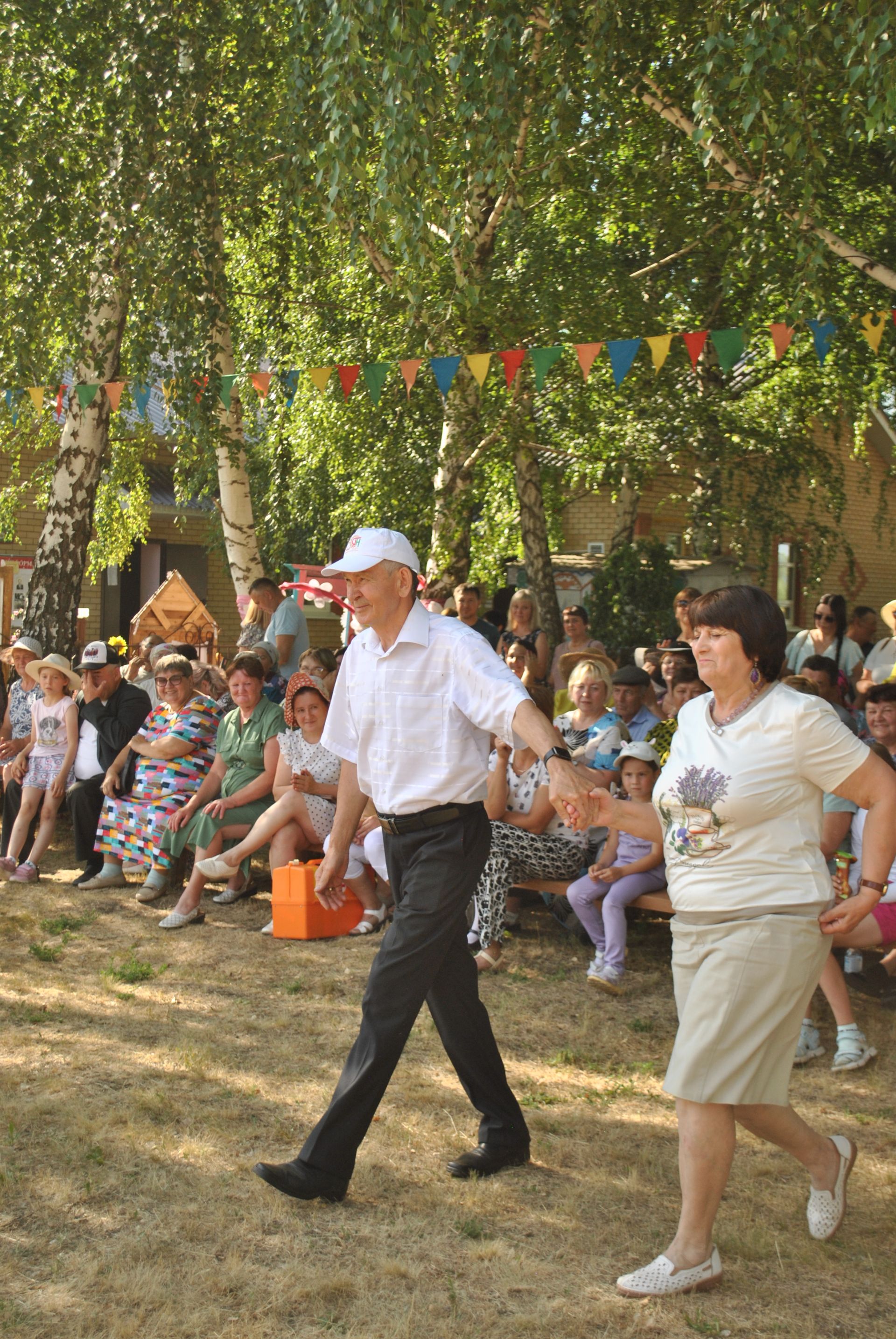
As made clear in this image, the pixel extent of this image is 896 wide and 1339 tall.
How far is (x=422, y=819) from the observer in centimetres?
367

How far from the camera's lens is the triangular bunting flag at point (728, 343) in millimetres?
9406

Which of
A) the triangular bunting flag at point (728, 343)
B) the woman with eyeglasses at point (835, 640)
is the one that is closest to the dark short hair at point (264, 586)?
the triangular bunting flag at point (728, 343)

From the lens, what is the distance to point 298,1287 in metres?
3.15

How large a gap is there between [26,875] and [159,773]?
1257 millimetres

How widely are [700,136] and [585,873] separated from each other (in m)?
3.78

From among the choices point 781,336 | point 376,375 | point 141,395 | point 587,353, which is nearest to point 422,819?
point 781,336

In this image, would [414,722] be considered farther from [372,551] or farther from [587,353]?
[587,353]

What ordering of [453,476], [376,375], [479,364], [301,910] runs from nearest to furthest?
1. [301,910]
2. [479,364]
3. [376,375]
4. [453,476]

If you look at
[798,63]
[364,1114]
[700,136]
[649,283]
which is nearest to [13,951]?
[364,1114]

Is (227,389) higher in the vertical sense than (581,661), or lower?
higher

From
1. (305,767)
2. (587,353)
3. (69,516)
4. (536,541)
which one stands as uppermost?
(587,353)

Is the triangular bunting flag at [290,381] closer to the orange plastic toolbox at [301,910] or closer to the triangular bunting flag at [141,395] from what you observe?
the triangular bunting flag at [141,395]

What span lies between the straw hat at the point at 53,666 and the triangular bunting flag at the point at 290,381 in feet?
11.9

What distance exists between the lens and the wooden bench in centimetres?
595
